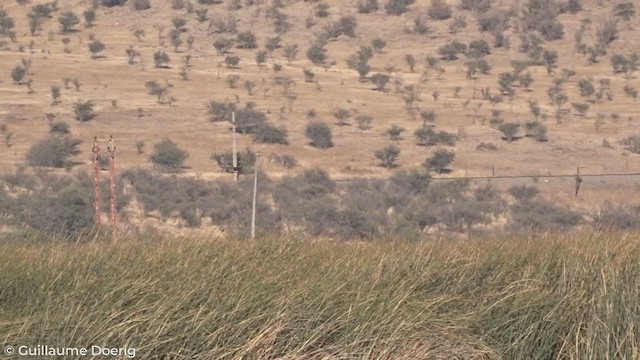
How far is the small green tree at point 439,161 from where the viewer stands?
3572cm

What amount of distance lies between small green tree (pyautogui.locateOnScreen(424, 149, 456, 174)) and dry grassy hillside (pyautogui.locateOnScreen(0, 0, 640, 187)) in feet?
1.53

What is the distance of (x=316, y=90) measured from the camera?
47031mm

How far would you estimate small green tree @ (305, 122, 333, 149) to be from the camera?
37.7 m

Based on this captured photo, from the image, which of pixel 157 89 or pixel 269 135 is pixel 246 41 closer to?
pixel 157 89

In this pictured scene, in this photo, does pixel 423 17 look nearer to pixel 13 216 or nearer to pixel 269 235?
pixel 13 216

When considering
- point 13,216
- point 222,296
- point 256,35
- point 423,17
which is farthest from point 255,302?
point 423,17

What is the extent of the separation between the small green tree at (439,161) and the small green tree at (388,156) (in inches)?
43.2

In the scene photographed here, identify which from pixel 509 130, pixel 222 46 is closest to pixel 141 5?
pixel 222 46

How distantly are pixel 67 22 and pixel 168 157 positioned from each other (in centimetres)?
2713

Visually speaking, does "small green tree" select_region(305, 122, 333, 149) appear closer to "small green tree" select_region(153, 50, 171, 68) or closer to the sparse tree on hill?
"small green tree" select_region(153, 50, 171, 68)

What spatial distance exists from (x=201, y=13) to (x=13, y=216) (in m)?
40.7

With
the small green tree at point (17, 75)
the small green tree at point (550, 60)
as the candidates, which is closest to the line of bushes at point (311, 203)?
the small green tree at point (17, 75)

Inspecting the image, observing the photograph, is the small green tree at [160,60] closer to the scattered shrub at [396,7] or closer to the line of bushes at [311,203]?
the scattered shrub at [396,7]

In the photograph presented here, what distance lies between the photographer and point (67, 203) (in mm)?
24375
